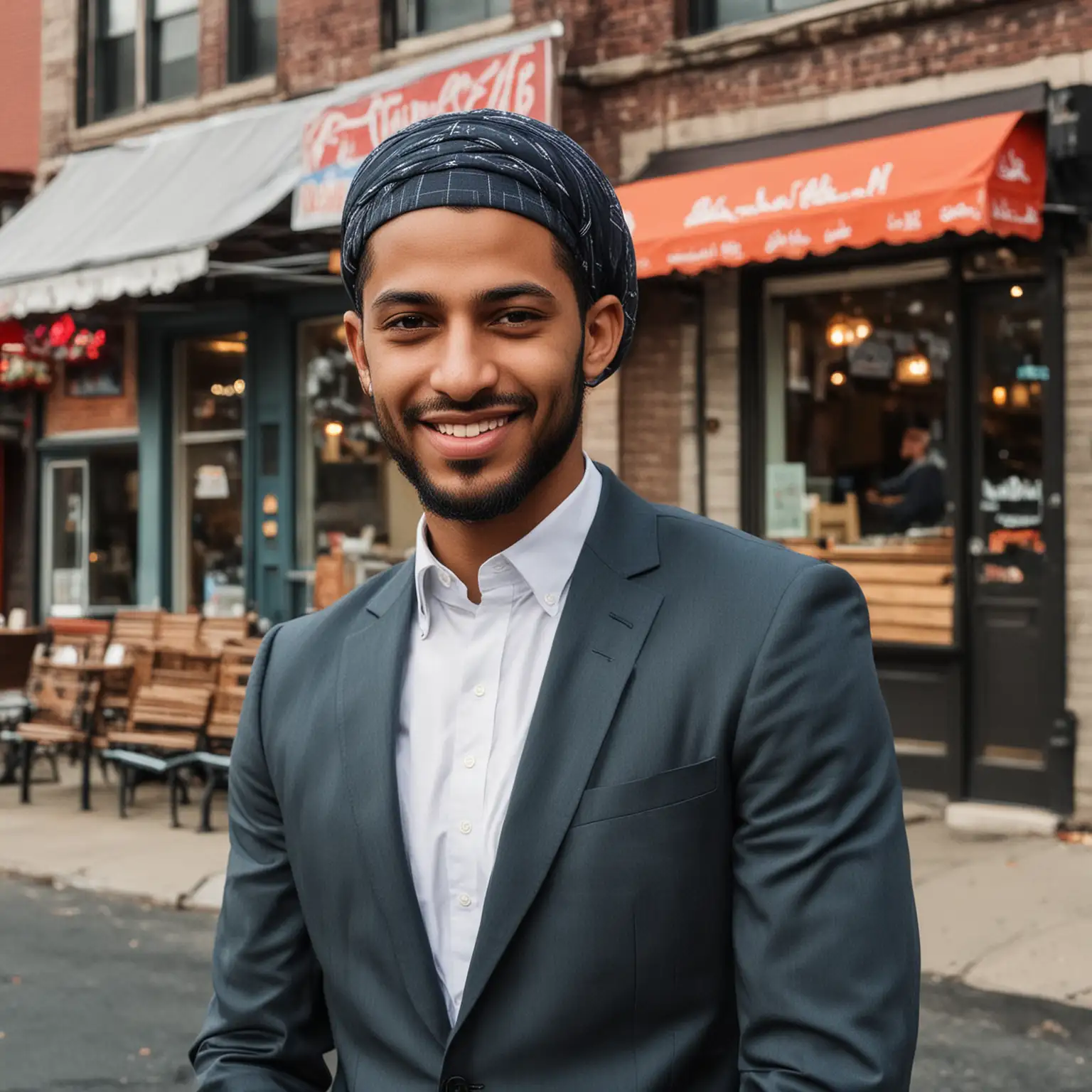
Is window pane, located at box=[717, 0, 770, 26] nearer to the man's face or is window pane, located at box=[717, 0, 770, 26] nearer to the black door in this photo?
A: the black door

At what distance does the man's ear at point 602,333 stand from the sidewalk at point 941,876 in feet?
16.5

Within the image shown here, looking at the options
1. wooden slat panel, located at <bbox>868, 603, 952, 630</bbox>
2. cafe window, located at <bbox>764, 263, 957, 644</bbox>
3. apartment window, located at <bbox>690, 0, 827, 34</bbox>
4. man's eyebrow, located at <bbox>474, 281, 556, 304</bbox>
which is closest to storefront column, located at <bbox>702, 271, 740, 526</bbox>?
cafe window, located at <bbox>764, 263, 957, 644</bbox>

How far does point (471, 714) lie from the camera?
185cm

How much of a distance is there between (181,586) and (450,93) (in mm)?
6062

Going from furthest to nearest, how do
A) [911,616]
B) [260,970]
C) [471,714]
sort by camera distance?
[911,616] < [260,970] < [471,714]

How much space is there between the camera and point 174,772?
10.1 meters

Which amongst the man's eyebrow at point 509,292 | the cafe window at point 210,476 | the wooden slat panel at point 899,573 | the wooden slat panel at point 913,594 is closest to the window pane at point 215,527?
the cafe window at point 210,476

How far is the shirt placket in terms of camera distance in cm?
179

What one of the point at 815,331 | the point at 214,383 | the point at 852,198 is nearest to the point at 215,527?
the point at 214,383

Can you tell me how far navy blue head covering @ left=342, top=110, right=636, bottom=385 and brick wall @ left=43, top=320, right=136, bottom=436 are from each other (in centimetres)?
1396

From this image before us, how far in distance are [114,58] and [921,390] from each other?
33.7 feet

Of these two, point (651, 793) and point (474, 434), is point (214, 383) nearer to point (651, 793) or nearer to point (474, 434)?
point (474, 434)

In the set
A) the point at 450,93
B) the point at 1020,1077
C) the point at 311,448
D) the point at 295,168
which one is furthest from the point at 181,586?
the point at 1020,1077

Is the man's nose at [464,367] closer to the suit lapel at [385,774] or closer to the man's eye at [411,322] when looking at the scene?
the man's eye at [411,322]
